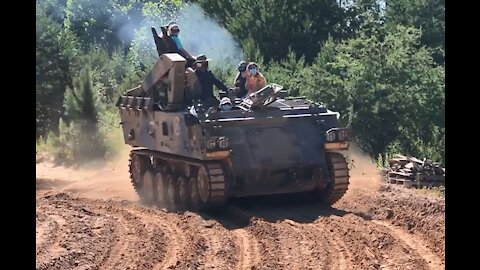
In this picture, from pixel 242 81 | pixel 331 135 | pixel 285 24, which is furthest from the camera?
pixel 285 24

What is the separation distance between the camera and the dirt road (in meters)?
9.90

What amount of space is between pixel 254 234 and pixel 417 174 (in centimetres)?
572

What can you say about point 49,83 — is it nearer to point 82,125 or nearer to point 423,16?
point 82,125

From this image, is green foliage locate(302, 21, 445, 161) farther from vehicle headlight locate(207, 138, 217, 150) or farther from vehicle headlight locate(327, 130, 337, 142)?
vehicle headlight locate(207, 138, 217, 150)

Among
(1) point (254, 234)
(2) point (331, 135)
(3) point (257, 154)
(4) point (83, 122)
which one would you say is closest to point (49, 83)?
(4) point (83, 122)

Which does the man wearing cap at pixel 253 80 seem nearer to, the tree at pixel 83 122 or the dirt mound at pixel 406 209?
the dirt mound at pixel 406 209

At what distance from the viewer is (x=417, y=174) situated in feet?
54.3

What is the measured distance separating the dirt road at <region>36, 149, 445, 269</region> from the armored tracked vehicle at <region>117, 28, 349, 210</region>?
1.38 ft

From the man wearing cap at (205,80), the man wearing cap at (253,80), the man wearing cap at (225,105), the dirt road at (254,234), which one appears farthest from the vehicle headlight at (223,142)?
the man wearing cap at (253,80)

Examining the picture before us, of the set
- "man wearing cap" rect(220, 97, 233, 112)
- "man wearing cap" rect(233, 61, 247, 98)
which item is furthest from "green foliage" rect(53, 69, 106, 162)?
"man wearing cap" rect(220, 97, 233, 112)

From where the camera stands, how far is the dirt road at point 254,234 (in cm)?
990

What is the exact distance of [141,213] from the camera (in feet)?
46.5
